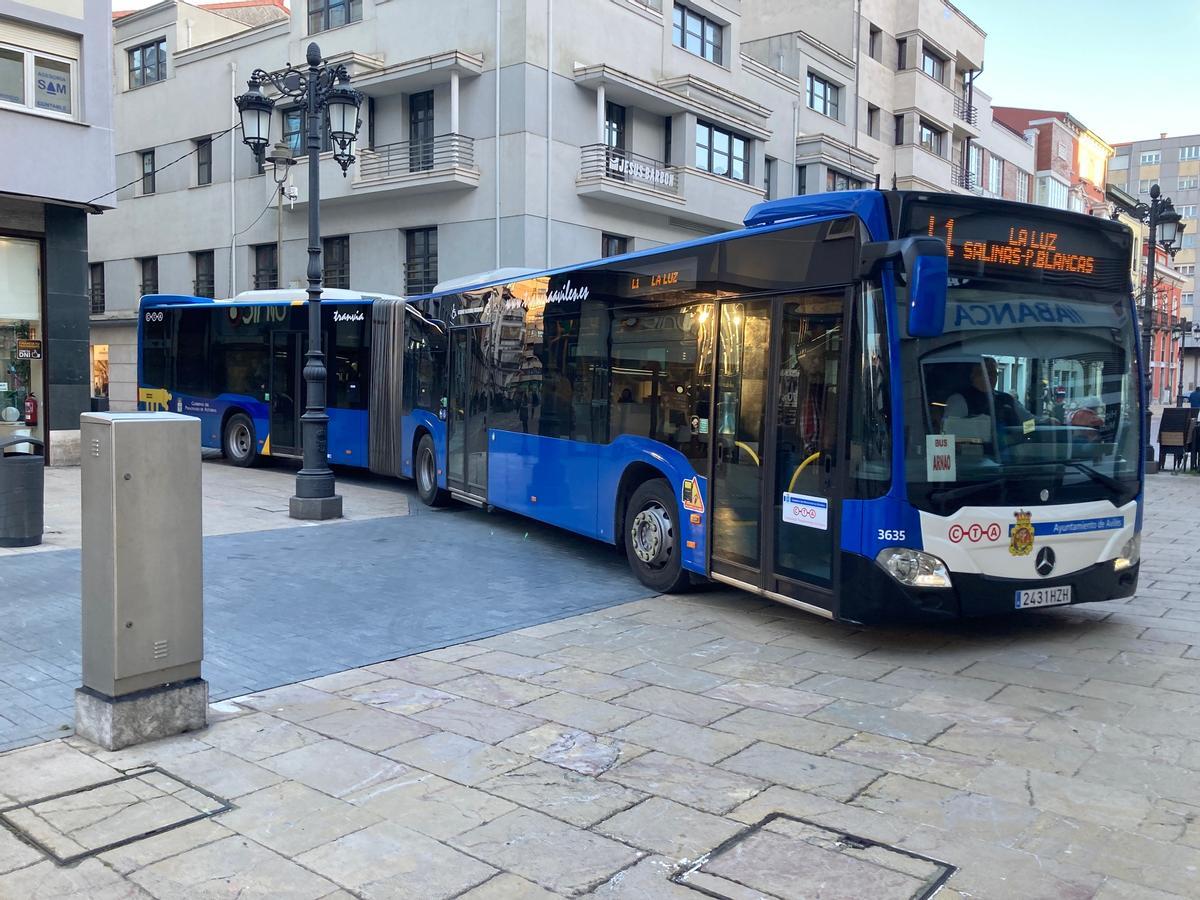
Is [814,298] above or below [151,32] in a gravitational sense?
below

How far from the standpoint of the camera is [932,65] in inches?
1655

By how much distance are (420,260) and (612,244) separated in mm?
5241

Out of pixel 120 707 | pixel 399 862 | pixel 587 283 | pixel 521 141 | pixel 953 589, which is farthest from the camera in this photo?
pixel 521 141

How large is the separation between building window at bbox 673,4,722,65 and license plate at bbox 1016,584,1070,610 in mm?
24963

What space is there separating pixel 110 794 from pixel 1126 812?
4.42 metres

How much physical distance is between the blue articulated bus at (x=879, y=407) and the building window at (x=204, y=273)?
25.6 m

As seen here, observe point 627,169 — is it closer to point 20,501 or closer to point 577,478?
point 577,478

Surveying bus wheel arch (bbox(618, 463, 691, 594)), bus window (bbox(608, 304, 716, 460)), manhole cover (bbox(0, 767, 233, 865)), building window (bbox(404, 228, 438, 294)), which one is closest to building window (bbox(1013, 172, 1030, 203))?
building window (bbox(404, 228, 438, 294))

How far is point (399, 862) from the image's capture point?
3.79 m

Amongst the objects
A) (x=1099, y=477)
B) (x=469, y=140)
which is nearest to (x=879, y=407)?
(x=1099, y=477)

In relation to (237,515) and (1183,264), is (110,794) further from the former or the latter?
(1183,264)

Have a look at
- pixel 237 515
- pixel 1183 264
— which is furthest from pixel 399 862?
pixel 1183 264

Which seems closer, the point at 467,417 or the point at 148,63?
the point at 467,417

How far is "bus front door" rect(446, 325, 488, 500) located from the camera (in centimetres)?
1219
